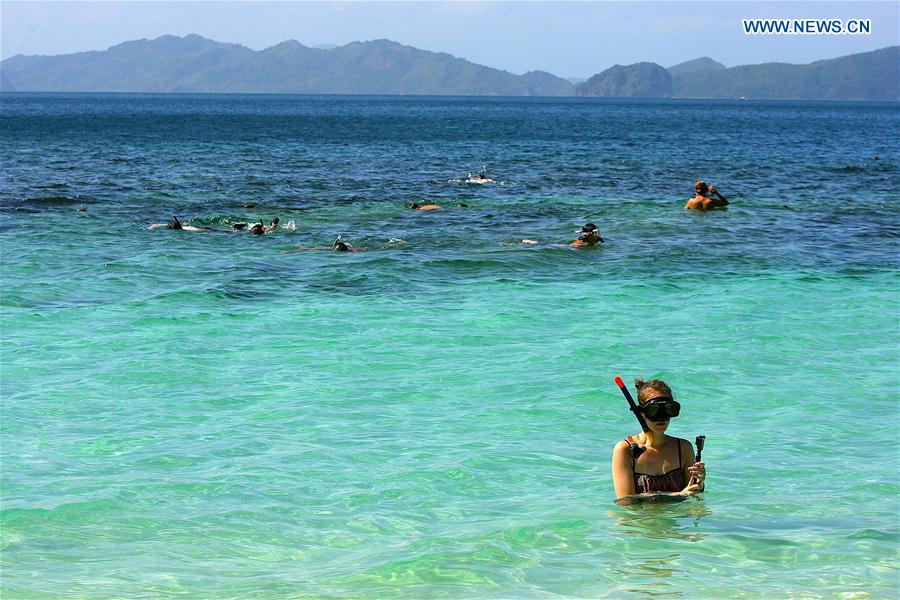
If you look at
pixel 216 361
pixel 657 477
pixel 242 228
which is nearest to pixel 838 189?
pixel 242 228

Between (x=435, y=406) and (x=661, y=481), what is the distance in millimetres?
4565

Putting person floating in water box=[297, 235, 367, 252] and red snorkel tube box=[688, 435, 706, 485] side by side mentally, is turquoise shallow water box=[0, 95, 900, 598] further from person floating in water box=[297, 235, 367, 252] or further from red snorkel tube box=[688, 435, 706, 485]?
red snorkel tube box=[688, 435, 706, 485]

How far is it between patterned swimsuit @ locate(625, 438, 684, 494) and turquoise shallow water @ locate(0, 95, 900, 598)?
405 mm

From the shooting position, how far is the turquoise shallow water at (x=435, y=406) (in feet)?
27.3

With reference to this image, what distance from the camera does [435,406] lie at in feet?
41.4

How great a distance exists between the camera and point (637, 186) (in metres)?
42.9

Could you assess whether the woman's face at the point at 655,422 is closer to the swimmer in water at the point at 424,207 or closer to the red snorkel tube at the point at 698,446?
the red snorkel tube at the point at 698,446

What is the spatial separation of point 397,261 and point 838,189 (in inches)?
1024

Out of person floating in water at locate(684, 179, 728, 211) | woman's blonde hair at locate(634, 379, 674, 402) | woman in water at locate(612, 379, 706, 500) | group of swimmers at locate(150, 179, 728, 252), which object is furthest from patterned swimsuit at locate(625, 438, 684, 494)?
person floating in water at locate(684, 179, 728, 211)

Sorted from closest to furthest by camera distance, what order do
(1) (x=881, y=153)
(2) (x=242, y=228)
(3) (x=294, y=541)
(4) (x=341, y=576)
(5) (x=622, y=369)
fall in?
(4) (x=341, y=576) < (3) (x=294, y=541) < (5) (x=622, y=369) < (2) (x=242, y=228) < (1) (x=881, y=153)

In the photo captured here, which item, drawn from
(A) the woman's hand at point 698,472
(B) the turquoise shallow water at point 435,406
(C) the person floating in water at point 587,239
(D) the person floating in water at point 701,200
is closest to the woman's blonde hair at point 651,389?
(A) the woman's hand at point 698,472

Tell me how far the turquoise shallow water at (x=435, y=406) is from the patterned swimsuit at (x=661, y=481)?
1.33 ft

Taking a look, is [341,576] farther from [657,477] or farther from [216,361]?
[216,361]

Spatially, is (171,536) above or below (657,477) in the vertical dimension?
below
